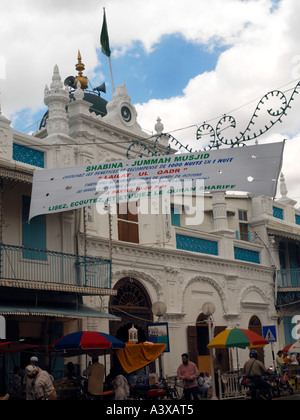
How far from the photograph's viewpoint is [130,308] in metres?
20.6

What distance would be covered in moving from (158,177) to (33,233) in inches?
194

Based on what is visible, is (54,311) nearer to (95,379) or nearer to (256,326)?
(95,379)

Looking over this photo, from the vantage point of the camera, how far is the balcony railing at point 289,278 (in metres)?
28.4

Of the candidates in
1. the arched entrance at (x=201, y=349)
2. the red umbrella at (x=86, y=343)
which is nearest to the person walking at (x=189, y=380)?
the red umbrella at (x=86, y=343)

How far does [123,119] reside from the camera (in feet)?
72.1

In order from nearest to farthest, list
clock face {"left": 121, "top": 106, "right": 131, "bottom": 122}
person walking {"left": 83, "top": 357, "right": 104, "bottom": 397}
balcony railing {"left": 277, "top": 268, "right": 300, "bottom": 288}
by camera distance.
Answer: person walking {"left": 83, "top": 357, "right": 104, "bottom": 397}, clock face {"left": 121, "top": 106, "right": 131, "bottom": 122}, balcony railing {"left": 277, "top": 268, "right": 300, "bottom": 288}

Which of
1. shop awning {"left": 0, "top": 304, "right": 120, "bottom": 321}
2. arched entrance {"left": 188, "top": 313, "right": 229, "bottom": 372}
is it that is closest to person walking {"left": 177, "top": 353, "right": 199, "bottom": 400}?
shop awning {"left": 0, "top": 304, "right": 120, "bottom": 321}

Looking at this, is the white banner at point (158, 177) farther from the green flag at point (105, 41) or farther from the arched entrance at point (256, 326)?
the arched entrance at point (256, 326)

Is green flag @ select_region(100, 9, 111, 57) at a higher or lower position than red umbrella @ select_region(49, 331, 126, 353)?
higher

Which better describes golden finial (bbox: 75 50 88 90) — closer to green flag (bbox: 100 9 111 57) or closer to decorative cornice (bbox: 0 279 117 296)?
green flag (bbox: 100 9 111 57)

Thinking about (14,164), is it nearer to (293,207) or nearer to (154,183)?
(154,183)

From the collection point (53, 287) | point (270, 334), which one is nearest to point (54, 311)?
point (53, 287)

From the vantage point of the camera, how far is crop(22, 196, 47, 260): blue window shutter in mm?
17178

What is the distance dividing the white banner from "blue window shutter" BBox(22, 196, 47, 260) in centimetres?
257
